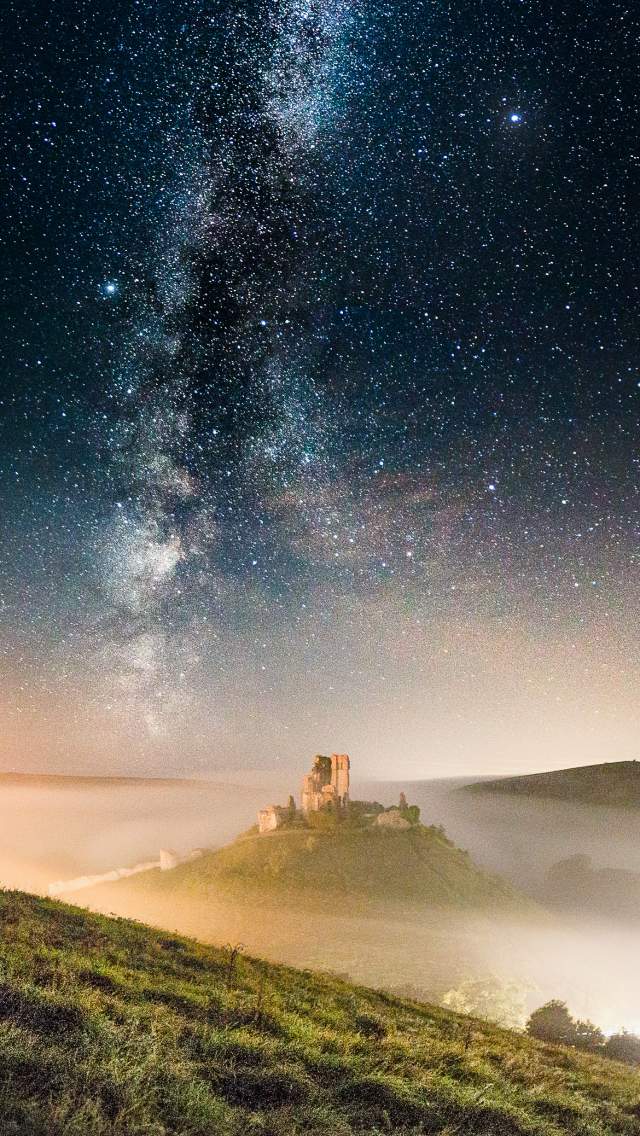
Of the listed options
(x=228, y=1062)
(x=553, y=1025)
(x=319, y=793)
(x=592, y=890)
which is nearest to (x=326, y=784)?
(x=319, y=793)

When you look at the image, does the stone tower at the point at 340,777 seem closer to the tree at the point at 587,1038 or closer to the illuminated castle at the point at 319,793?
the illuminated castle at the point at 319,793

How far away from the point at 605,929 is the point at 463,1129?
113 meters

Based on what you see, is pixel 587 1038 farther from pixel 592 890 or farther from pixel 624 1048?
pixel 592 890

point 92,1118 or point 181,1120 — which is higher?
point 92,1118

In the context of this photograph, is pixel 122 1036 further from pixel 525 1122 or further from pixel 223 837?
pixel 223 837

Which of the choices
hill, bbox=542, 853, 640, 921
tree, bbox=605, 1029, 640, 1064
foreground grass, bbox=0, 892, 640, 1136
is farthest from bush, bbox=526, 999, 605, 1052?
hill, bbox=542, 853, 640, 921

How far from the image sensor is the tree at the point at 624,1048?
35506mm

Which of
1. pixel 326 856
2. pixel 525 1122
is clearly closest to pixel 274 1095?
pixel 525 1122

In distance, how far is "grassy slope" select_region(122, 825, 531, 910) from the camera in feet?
282

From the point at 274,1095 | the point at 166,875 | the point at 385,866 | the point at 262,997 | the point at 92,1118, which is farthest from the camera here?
the point at 166,875

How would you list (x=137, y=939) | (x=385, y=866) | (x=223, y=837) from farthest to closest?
(x=223, y=837), (x=385, y=866), (x=137, y=939)

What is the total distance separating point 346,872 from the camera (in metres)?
88.4

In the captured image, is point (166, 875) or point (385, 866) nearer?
point (385, 866)

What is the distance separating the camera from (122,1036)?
10992 millimetres
